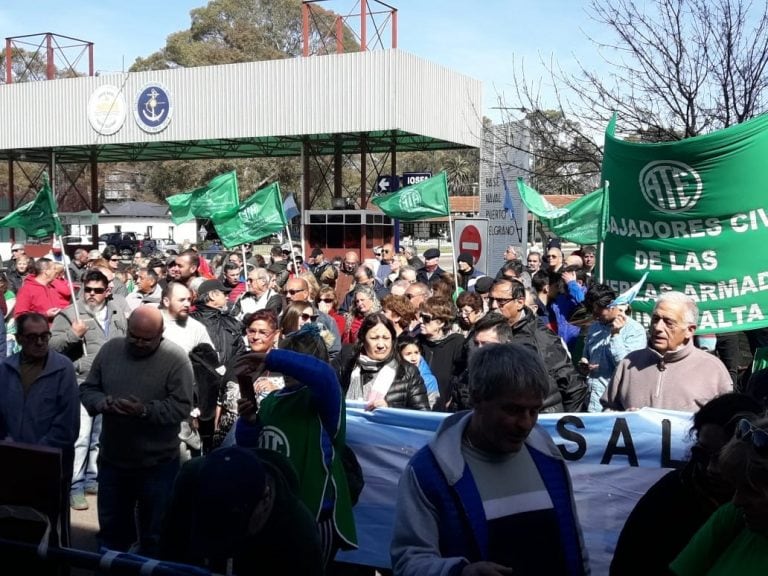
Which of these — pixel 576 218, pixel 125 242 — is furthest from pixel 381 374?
pixel 125 242

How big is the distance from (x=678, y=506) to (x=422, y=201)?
39.0 feet

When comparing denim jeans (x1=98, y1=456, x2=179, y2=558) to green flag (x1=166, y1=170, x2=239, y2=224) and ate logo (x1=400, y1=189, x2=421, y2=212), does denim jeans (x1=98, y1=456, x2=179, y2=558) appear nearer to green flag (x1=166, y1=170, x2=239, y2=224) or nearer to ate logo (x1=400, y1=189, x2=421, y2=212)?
green flag (x1=166, y1=170, x2=239, y2=224)

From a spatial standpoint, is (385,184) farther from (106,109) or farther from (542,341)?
(542,341)

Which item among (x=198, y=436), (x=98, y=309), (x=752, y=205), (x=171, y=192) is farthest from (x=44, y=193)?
(x=171, y=192)

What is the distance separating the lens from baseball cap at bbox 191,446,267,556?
2.17 meters

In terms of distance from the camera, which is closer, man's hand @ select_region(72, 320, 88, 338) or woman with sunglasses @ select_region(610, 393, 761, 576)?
woman with sunglasses @ select_region(610, 393, 761, 576)

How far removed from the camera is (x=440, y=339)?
21.7 ft

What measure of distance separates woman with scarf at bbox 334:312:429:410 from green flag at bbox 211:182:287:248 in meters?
7.15

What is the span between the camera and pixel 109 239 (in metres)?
50.2

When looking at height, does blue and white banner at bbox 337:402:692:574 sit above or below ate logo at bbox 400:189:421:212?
below

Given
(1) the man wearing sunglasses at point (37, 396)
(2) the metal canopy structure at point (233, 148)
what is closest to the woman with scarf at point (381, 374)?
(1) the man wearing sunglasses at point (37, 396)

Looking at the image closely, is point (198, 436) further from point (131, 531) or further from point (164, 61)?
point (164, 61)

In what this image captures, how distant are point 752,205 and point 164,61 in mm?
61642

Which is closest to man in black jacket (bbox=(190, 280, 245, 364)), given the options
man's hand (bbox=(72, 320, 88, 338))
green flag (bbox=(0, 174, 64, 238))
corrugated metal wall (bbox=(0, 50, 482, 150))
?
man's hand (bbox=(72, 320, 88, 338))
